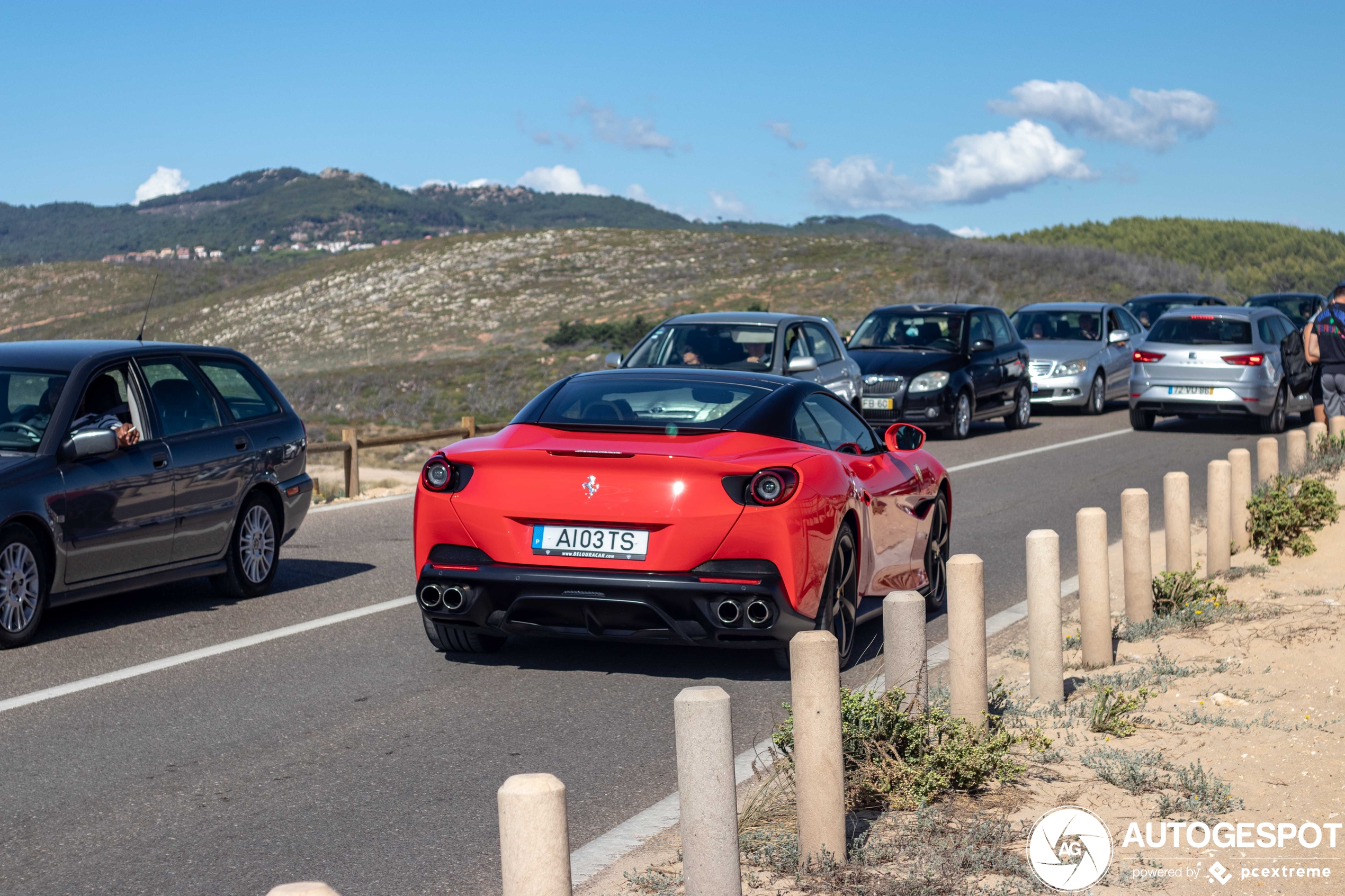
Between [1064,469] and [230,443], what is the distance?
10.9 m

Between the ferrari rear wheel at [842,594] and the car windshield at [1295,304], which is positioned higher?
the car windshield at [1295,304]

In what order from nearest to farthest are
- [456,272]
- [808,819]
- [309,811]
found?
1. [808,819]
2. [309,811]
3. [456,272]

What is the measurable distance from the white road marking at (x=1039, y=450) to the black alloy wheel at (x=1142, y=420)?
0.14 m

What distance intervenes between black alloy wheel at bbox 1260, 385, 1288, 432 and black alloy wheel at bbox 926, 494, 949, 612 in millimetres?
13670

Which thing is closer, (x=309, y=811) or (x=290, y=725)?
(x=309, y=811)

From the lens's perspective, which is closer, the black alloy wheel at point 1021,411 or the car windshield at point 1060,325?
the black alloy wheel at point 1021,411

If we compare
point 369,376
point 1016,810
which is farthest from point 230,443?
point 369,376

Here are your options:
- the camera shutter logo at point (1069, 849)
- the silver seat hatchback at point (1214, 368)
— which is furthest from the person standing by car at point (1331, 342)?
the camera shutter logo at point (1069, 849)

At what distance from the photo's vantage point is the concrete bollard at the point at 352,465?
16594 millimetres

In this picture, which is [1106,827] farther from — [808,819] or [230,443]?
[230,443]

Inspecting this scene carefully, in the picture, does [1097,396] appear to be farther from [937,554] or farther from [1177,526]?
[937,554]

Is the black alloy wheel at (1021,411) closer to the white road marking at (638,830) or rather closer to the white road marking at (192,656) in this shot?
the white road marking at (192,656)

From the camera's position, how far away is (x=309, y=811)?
516 cm

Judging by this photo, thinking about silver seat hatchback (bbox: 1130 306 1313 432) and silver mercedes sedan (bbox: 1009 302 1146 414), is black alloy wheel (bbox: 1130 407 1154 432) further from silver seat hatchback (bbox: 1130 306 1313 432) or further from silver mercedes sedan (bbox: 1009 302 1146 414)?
silver mercedes sedan (bbox: 1009 302 1146 414)
